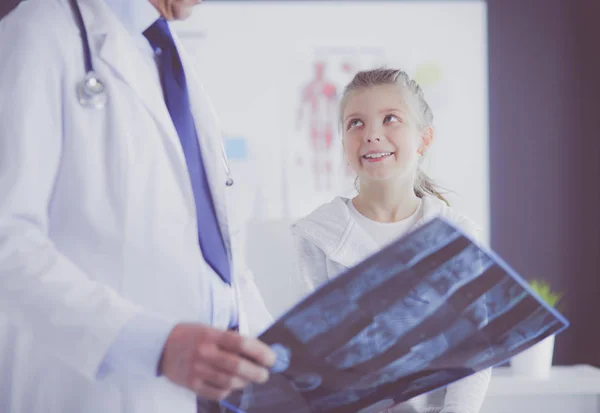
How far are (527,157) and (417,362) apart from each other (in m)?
3.55

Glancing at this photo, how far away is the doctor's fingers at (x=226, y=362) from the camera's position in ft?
2.34

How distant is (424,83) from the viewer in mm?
3939

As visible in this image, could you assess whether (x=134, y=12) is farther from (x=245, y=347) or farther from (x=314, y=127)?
(x=314, y=127)

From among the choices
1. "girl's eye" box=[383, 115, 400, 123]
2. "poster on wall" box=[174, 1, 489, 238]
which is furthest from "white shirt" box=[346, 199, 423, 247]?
"poster on wall" box=[174, 1, 489, 238]

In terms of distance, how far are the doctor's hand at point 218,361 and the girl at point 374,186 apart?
0.85 meters

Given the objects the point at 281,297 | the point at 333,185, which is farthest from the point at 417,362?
the point at 333,185

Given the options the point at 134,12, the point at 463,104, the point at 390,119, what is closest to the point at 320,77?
the point at 463,104

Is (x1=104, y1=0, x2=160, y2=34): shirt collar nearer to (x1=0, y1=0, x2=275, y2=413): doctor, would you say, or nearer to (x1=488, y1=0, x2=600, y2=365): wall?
(x1=0, y1=0, x2=275, y2=413): doctor

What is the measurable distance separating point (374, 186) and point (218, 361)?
3.54 feet

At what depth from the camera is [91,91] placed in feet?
2.94

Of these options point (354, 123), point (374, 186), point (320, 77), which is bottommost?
point (374, 186)

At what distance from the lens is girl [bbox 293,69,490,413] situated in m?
1.62

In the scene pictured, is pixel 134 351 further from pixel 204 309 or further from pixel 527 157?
pixel 527 157

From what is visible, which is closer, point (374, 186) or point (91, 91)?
point (91, 91)
